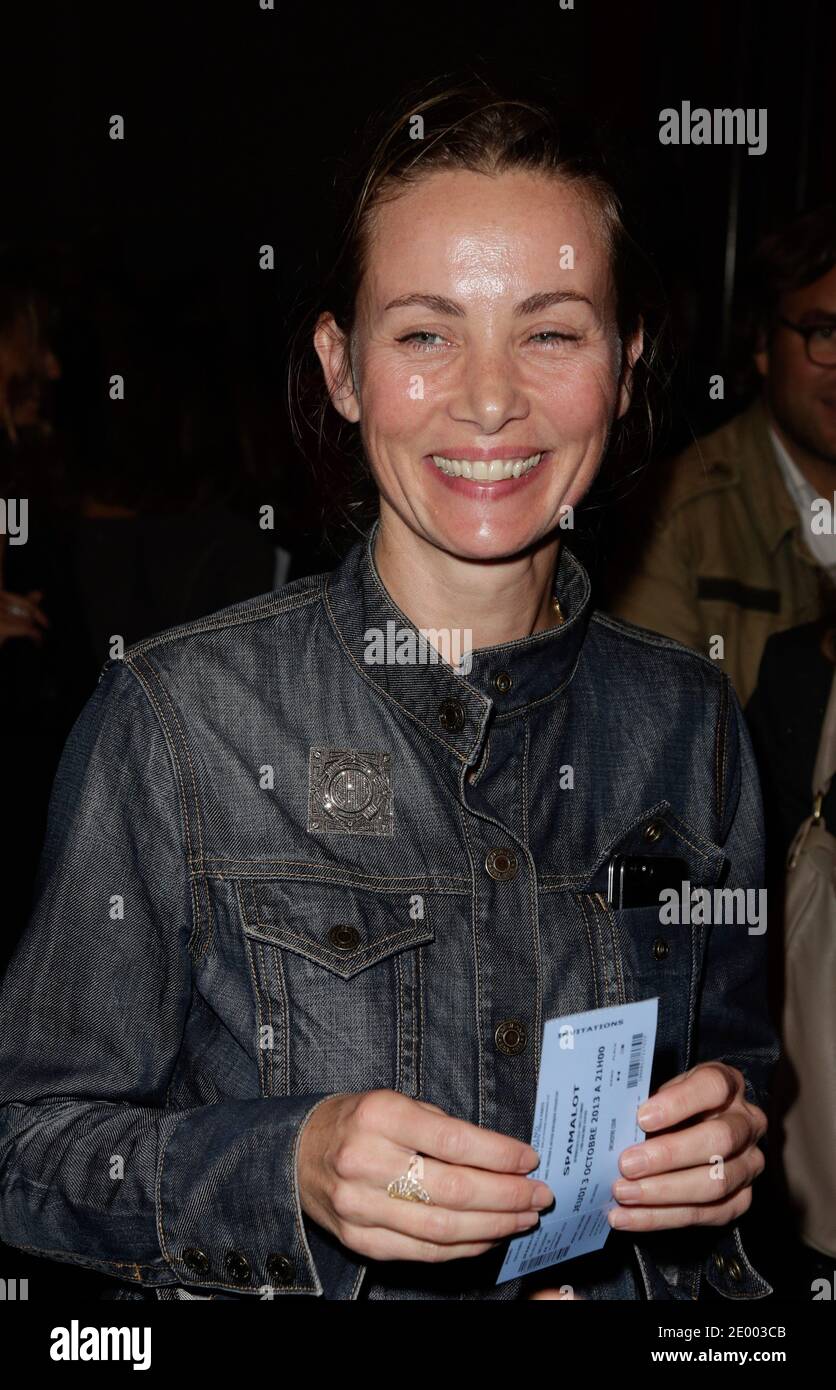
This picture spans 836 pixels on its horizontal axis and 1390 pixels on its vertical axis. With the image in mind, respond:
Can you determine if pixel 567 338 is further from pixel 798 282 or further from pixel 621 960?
pixel 798 282

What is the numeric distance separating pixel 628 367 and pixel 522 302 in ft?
0.86

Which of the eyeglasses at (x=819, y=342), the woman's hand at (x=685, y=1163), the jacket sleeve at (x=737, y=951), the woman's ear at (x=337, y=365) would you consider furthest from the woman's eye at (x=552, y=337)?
the eyeglasses at (x=819, y=342)

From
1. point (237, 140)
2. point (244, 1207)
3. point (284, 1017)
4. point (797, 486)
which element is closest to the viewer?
point (244, 1207)

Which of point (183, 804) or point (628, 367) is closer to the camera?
point (183, 804)

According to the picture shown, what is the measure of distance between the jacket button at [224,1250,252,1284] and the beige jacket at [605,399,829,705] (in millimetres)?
1838

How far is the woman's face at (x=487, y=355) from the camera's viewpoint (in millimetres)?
1372

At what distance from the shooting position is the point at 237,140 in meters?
3.56

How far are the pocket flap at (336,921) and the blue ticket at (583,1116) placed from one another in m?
0.20

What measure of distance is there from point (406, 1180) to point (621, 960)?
16.9 inches

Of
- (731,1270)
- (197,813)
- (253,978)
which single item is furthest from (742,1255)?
(197,813)

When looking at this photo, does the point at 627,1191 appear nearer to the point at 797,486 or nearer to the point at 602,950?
the point at 602,950

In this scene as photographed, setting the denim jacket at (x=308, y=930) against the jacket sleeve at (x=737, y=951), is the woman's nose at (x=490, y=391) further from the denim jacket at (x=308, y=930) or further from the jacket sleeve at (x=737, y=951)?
the jacket sleeve at (x=737, y=951)
